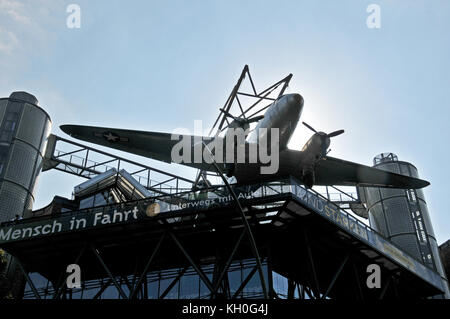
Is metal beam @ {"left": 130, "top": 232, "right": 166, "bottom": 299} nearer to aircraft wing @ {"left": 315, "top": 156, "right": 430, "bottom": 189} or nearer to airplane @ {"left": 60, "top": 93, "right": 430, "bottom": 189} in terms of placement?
airplane @ {"left": 60, "top": 93, "right": 430, "bottom": 189}

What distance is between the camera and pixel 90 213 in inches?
1299

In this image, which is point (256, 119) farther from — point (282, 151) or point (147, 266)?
point (147, 266)

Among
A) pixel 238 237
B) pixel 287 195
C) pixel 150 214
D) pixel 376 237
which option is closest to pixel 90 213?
pixel 150 214

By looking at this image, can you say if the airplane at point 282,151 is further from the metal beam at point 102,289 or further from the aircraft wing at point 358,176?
the metal beam at point 102,289

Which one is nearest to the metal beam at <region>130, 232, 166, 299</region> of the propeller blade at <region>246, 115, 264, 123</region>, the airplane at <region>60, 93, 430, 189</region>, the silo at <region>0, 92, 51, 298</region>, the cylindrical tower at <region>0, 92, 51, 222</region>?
the airplane at <region>60, 93, 430, 189</region>

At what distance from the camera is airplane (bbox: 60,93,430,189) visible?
36219 mm

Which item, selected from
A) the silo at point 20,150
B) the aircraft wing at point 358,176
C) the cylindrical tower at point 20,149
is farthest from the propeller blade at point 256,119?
the cylindrical tower at point 20,149

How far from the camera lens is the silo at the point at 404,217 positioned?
50.3 meters

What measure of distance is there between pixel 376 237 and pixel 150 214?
53.8 ft

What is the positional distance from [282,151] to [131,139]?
41.1 ft

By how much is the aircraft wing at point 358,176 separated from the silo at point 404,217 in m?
8.78

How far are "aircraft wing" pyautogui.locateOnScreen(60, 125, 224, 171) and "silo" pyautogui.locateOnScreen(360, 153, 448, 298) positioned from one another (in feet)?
76.1

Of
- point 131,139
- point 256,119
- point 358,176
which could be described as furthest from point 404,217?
point 131,139
